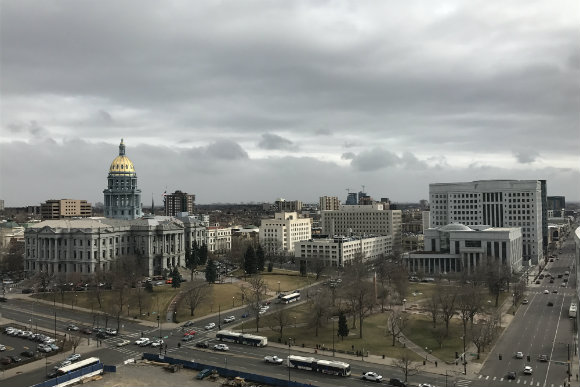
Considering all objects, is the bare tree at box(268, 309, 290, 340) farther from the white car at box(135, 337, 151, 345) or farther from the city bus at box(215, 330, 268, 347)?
the white car at box(135, 337, 151, 345)

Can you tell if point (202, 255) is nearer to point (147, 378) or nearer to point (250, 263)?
point (250, 263)

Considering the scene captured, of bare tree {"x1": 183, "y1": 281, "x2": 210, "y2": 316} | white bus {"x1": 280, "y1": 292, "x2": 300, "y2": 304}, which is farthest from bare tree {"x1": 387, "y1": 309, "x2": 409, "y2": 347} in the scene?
bare tree {"x1": 183, "y1": 281, "x2": 210, "y2": 316}

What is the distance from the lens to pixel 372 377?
207ft

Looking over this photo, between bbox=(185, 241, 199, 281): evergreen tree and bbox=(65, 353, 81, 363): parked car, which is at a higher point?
bbox=(185, 241, 199, 281): evergreen tree

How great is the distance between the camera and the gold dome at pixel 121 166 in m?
170

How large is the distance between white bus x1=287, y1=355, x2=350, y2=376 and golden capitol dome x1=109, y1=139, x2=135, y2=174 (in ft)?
389

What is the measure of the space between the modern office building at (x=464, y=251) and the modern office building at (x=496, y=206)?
23.2 m

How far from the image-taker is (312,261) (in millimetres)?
151500

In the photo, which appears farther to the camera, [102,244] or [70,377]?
[102,244]

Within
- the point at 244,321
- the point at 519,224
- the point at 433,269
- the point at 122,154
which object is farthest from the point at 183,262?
the point at 519,224

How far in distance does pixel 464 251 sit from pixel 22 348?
11292 cm

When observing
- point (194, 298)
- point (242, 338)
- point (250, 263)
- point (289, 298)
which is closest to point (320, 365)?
point (242, 338)

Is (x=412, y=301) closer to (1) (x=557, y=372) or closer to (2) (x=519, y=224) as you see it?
(1) (x=557, y=372)

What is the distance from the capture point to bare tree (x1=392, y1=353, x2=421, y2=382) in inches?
2461
